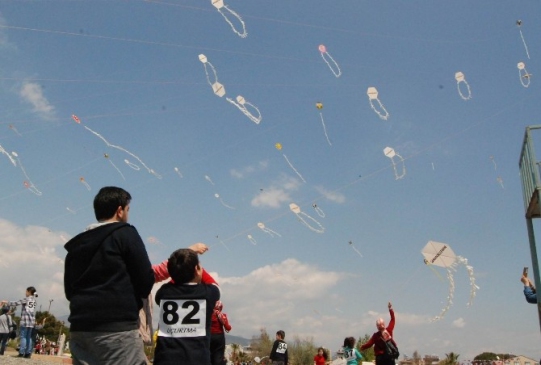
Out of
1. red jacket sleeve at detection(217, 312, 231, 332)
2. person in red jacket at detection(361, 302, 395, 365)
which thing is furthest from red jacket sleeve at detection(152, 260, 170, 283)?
person in red jacket at detection(361, 302, 395, 365)

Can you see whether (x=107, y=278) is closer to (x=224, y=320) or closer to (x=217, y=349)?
(x=217, y=349)

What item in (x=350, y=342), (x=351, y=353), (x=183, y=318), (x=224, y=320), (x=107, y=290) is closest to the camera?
(x=107, y=290)

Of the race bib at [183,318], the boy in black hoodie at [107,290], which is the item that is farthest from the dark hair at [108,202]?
the race bib at [183,318]

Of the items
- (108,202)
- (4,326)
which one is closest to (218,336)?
(108,202)

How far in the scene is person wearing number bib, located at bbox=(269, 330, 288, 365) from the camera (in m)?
12.5

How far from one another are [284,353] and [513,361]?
41.2 feet

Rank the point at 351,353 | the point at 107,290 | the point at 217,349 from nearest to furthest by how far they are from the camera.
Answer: the point at 107,290, the point at 217,349, the point at 351,353

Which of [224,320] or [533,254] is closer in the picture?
[224,320]

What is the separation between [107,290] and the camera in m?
2.98

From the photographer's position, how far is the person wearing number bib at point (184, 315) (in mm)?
3248

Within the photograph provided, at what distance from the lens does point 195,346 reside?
10.7 ft

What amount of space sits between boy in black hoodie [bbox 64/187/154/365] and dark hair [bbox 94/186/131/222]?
0.13 meters

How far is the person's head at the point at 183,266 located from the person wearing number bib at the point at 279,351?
9.75 meters

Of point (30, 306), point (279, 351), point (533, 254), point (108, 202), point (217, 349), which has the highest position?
point (533, 254)
